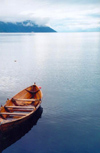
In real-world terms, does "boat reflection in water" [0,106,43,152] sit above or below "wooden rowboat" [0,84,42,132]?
below

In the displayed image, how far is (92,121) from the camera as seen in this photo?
26.1 m

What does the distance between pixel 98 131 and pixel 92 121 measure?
8.15 ft

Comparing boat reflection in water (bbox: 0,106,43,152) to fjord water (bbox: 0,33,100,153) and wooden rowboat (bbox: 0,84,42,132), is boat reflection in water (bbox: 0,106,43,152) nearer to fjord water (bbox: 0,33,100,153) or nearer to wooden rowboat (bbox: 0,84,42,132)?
fjord water (bbox: 0,33,100,153)

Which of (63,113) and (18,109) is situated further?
(63,113)

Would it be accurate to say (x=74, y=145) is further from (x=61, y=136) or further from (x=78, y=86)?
(x=78, y=86)

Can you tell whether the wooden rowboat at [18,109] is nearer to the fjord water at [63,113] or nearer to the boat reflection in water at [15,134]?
the boat reflection in water at [15,134]

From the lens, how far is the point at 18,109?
27.8 metres

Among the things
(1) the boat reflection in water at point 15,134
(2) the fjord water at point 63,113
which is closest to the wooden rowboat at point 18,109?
(1) the boat reflection in water at point 15,134

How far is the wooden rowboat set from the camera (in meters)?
22.4

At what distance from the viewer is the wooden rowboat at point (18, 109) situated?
22.4m

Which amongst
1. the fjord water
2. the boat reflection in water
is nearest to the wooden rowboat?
the boat reflection in water

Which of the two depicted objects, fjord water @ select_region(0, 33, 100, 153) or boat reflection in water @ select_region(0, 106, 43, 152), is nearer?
fjord water @ select_region(0, 33, 100, 153)

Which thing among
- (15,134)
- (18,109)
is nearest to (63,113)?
(18,109)

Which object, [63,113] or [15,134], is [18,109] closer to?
[15,134]
